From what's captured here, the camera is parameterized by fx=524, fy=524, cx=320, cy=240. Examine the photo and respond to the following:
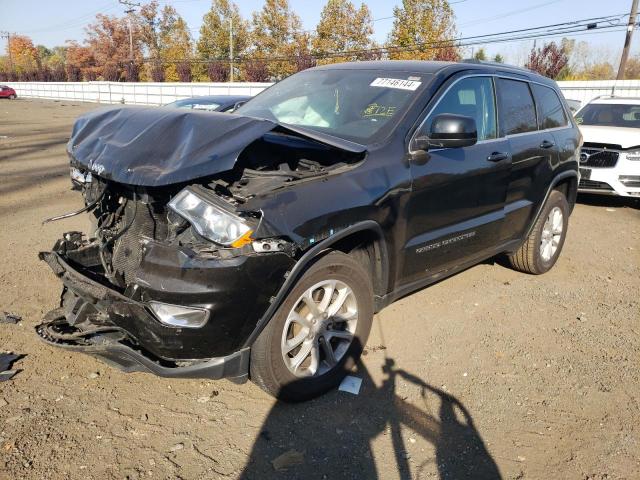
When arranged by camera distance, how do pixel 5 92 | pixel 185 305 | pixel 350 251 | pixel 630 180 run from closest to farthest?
pixel 185 305, pixel 350 251, pixel 630 180, pixel 5 92

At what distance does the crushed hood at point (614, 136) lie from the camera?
8.39 m

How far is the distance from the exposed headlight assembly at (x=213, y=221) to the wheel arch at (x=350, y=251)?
34cm

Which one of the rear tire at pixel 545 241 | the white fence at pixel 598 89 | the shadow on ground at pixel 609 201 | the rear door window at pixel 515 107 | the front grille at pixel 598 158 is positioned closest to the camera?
the rear door window at pixel 515 107

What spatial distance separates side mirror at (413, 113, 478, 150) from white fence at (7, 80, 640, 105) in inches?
900

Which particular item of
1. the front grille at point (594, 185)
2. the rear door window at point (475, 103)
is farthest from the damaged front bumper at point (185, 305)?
the front grille at point (594, 185)

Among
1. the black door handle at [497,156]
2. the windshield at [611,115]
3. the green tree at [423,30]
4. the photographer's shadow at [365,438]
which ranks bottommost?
the photographer's shadow at [365,438]

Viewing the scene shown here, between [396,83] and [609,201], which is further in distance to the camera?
[609,201]

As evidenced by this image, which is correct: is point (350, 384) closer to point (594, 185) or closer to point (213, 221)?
point (213, 221)

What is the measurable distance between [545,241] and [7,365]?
4.78 m

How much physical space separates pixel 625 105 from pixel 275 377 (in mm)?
9528

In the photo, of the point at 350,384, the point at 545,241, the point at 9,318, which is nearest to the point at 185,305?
the point at 350,384

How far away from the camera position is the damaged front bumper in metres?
2.45

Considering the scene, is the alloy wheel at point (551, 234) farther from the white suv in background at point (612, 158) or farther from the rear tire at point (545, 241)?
the white suv in background at point (612, 158)

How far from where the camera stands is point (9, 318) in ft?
12.6
